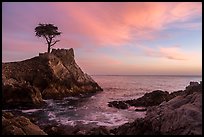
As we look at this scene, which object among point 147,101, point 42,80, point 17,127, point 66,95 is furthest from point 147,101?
point 17,127

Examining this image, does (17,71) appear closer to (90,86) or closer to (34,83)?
(34,83)

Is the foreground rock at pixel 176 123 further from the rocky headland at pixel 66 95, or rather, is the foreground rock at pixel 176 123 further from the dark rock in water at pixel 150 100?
the dark rock in water at pixel 150 100

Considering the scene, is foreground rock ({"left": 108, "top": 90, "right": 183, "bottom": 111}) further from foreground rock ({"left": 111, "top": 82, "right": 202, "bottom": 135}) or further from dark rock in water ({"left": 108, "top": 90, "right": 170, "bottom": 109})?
foreground rock ({"left": 111, "top": 82, "right": 202, "bottom": 135})

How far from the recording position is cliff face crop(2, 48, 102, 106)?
35.1 meters

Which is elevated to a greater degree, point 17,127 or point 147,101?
point 17,127

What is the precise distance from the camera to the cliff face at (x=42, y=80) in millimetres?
35091

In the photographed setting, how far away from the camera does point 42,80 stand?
46625 millimetres

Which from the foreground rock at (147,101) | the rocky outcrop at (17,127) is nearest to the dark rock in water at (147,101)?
the foreground rock at (147,101)

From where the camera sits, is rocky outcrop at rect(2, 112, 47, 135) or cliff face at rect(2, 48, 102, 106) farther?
cliff face at rect(2, 48, 102, 106)

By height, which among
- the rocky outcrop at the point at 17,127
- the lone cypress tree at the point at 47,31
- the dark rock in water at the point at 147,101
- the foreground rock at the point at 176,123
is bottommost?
the dark rock in water at the point at 147,101

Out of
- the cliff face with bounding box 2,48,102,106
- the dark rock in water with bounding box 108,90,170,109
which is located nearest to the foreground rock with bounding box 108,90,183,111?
the dark rock in water with bounding box 108,90,170,109

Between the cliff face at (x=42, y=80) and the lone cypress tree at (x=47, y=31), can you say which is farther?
the lone cypress tree at (x=47, y=31)

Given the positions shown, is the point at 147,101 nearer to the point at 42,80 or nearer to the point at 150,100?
the point at 150,100

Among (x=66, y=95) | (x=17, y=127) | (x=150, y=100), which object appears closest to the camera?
(x=17, y=127)
